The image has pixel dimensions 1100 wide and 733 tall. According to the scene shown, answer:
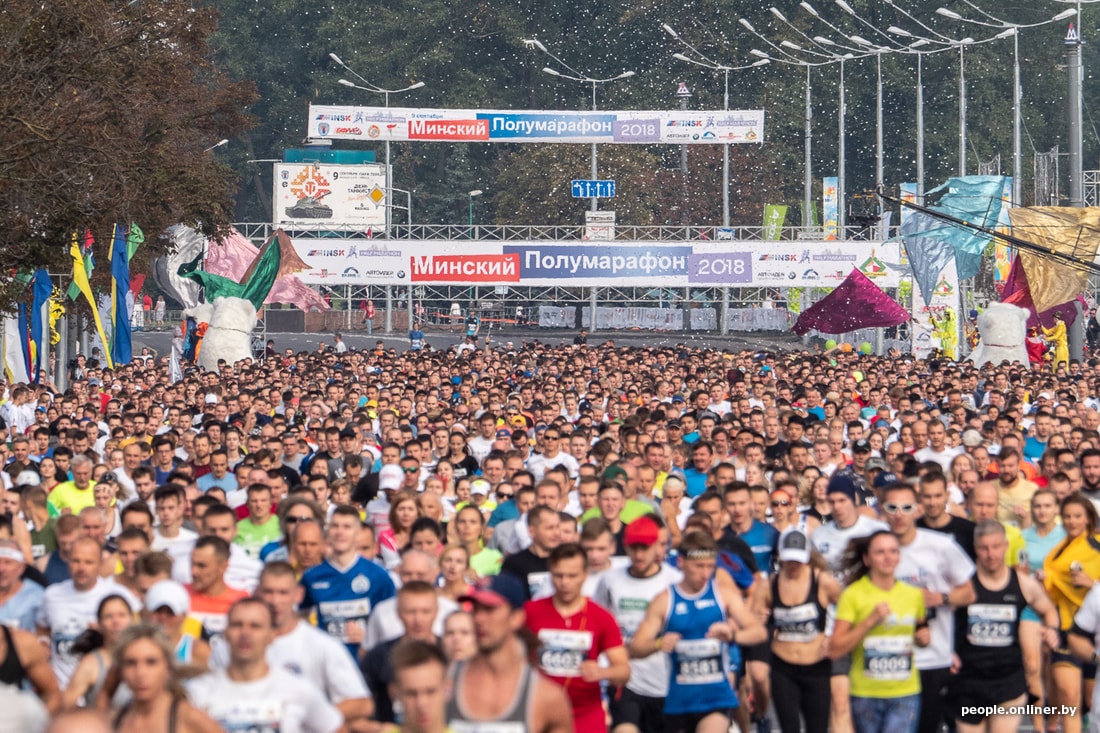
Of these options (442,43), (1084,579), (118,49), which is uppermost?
(442,43)

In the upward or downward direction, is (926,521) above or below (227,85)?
below

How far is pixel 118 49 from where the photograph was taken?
88.2 ft

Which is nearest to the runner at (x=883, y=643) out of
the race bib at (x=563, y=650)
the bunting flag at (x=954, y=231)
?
the race bib at (x=563, y=650)

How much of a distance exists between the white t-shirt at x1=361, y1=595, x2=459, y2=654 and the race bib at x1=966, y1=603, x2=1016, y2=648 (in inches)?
101

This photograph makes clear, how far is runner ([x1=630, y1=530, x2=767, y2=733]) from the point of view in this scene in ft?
29.3

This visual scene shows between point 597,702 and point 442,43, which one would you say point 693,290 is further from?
point 597,702

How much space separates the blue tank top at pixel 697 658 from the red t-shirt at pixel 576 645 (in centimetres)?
66

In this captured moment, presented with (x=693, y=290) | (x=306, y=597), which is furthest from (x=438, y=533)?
(x=693, y=290)

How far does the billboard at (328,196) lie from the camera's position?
60.5 meters

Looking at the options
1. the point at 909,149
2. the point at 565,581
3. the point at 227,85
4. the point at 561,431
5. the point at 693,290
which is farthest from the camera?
the point at 909,149

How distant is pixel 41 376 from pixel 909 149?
57770mm

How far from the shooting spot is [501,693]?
6.27m

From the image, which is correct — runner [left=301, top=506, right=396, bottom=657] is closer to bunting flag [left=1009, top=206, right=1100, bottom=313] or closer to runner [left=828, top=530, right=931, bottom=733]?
runner [left=828, top=530, right=931, bottom=733]

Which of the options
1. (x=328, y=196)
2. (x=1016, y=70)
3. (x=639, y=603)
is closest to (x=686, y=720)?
(x=639, y=603)
